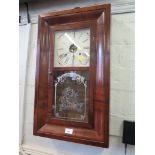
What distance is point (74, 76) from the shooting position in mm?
877

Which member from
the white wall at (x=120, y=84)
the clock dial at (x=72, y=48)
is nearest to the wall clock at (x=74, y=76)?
the clock dial at (x=72, y=48)

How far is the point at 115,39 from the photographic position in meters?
0.93

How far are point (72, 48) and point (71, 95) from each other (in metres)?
0.24

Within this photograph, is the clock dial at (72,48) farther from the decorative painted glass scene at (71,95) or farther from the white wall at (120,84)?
the white wall at (120,84)

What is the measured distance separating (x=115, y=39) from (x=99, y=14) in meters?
0.18

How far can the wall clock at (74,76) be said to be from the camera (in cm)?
78

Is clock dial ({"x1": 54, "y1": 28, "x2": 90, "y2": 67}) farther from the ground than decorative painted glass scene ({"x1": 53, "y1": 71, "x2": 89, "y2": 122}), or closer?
farther from the ground

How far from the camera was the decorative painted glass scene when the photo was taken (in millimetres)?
840

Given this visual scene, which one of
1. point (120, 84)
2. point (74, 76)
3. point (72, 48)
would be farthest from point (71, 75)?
point (120, 84)

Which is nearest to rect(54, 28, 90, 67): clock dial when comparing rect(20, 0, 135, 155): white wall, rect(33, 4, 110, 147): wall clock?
rect(33, 4, 110, 147): wall clock

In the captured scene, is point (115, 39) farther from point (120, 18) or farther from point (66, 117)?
point (66, 117)

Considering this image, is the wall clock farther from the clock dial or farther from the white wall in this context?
the white wall
